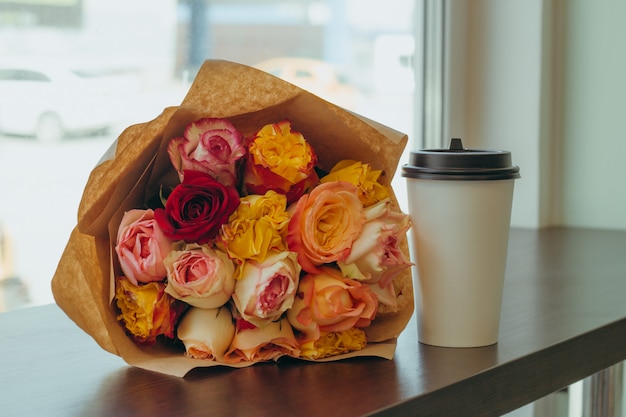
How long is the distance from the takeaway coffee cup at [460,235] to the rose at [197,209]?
0.19 m

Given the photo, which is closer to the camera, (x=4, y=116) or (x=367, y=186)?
(x=367, y=186)

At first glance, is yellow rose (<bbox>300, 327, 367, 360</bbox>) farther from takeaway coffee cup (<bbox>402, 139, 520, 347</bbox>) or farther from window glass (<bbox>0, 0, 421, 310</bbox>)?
window glass (<bbox>0, 0, 421, 310</bbox>)

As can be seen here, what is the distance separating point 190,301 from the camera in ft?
2.47

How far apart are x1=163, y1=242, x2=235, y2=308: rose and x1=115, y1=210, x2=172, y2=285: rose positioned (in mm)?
10

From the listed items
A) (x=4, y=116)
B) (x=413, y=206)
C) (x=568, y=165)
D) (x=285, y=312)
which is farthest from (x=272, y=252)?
(x=568, y=165)

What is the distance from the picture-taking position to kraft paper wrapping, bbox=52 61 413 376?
76cm

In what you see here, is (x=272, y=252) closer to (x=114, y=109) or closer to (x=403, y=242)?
(x=403, y=242)

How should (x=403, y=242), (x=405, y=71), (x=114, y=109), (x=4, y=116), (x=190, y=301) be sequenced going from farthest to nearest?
(x=405, y=71) → (x=114, y=109) → (x=4, y=116) → (x=403, y=242) → (x=190, y=301)

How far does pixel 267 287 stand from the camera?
0.74 metres

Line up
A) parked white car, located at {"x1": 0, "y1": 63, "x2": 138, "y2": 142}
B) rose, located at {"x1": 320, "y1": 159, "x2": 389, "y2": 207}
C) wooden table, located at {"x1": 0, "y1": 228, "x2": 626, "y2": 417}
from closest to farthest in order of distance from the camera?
wooden table, located at {"x1": 0, "y1": 228, "x2": 626, "y2": 417} < rose, located at {"x1": 320, "y1": 159, "x2": 389, "y2": 207} < parked white car, located at {"x1": 0, "y1": 63, "x2": 138, "y2": 142}

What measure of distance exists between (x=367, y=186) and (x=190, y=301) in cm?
19

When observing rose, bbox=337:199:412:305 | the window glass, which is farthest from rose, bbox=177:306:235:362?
the window glass

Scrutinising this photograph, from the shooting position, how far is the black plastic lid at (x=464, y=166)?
2.67ft

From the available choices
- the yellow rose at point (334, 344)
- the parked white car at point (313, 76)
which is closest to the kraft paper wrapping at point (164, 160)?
the yellow rose at point (334, 344)
